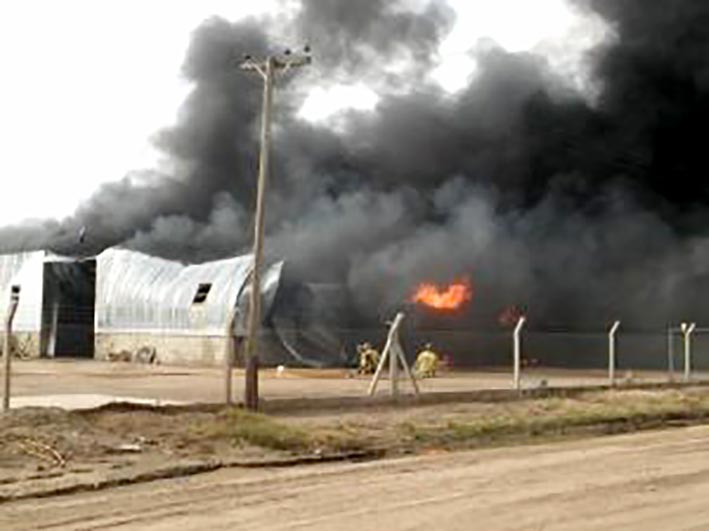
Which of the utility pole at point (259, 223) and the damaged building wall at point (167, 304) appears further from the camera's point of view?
the damaged building wall at point (167, 304)

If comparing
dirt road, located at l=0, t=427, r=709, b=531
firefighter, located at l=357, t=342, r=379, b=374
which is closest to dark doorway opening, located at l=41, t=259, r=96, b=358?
firefighter, located at l=357, t=342, r=379, b=374

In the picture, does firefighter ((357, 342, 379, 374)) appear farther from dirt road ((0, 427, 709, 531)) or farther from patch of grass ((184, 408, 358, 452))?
dirt road ((0, 427, 709, 531))

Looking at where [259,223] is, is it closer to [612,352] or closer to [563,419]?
[563,419]

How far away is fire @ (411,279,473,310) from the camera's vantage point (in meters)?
52.8

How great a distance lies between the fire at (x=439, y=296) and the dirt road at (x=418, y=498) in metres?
37.8

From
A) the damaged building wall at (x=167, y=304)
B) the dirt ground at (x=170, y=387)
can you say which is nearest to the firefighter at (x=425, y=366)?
the dirt ground at (x=170, y=387)

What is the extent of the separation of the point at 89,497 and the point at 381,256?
4190 cm

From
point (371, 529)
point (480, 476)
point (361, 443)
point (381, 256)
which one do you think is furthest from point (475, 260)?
point (371, 529)

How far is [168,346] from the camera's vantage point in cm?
5300

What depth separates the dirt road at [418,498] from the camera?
375 inches

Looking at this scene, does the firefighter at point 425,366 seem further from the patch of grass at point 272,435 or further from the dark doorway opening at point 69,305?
the dark doorway opening at point 69,305

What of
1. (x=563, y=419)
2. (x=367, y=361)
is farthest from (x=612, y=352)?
(x=367, y=361)

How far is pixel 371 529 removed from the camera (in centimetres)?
906

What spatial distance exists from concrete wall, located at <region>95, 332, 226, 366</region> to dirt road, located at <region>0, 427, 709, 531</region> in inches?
1407
